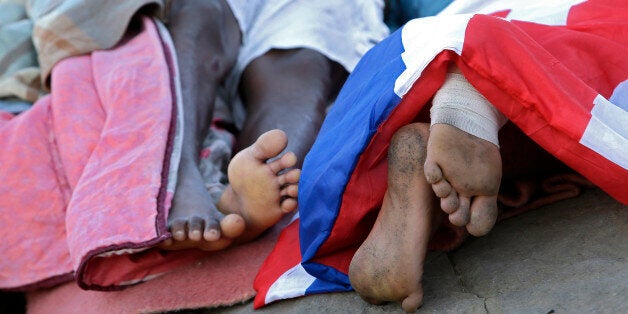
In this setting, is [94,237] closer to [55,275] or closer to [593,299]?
[55,275]

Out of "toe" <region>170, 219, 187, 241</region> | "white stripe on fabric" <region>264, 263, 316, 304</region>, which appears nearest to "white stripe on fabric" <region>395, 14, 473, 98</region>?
"white stripe on fabric" <region>264, 263, 316, 304</region>

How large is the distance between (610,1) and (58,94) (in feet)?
3.46

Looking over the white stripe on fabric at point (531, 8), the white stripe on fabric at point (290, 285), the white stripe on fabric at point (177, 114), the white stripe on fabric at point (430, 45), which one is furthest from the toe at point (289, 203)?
the white stripe on fabric at point (531, 8)

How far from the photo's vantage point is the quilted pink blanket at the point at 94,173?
1.28 meters

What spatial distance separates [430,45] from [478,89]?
0.09 m

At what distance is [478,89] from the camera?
3.16 ft

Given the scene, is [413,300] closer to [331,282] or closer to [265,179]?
[331,282]

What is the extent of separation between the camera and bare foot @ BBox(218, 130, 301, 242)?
1.23m

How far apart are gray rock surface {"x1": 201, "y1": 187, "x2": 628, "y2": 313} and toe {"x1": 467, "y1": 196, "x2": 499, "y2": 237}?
0.12m

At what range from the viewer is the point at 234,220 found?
1257 mm

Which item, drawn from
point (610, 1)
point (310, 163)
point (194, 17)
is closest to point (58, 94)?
point (194, 17)

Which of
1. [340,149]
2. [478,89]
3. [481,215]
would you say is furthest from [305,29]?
[481,215]

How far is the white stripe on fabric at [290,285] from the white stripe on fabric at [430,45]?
347mm

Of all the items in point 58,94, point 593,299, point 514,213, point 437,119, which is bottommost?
point 58,94
